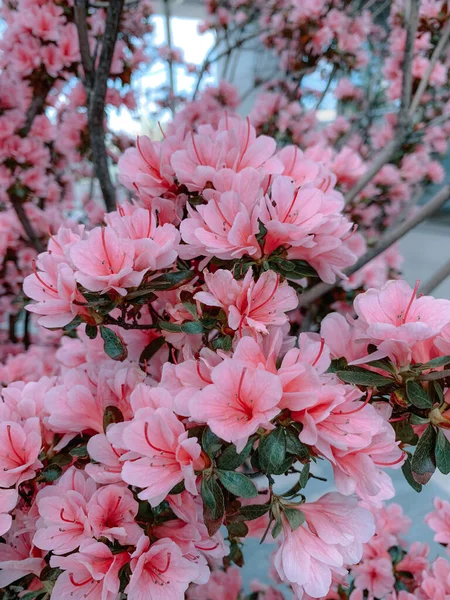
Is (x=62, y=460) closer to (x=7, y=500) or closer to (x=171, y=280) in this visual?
(x=7, y=500)

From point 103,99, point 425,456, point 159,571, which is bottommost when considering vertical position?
point 159,571

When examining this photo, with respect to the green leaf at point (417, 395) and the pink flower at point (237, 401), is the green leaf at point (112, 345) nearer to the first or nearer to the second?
the pink flower at point (237, 401)

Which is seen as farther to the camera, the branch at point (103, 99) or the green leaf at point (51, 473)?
the branch at point (103, 99)

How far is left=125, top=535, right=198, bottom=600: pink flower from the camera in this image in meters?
0.43

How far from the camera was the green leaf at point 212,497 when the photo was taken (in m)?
0.42

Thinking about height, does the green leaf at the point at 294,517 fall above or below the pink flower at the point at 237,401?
below

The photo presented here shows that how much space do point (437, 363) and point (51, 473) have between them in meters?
0.37

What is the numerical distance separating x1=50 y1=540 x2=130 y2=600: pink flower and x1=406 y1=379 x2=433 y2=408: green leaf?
28cm

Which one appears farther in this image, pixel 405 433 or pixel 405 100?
pixel 405 100

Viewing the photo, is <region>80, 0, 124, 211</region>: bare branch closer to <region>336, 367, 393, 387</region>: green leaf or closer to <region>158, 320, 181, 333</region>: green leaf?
<region>158, 320, 181, 333</region>: green leaf

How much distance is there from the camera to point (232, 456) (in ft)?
1.41

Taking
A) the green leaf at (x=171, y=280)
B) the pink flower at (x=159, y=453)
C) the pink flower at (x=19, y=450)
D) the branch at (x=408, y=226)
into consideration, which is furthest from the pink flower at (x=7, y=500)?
the branch at (x=408, y=226)

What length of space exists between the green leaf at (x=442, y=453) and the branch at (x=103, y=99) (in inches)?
30.0

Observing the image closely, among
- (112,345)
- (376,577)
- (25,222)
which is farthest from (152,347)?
(25,222)
